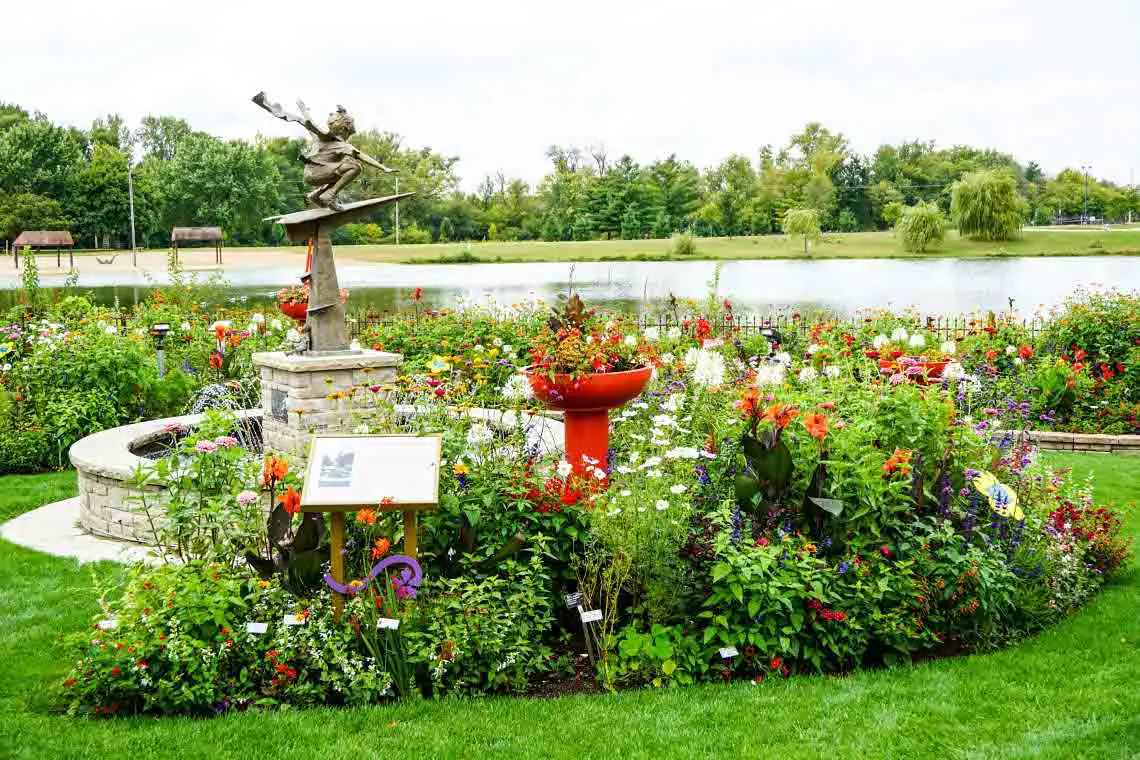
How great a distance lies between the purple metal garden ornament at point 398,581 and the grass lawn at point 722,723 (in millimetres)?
495

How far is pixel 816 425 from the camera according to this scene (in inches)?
175

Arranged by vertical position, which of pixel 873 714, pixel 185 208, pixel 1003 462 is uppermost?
pixel 185 208

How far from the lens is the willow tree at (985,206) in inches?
1638

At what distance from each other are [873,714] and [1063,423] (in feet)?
23.2

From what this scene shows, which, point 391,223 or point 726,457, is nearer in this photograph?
point 726,457

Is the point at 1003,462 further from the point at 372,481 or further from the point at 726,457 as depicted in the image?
the point at 372,481

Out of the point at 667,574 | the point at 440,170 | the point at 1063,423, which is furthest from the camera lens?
the point at 440,170

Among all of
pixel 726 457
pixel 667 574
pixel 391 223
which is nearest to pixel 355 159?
pixel 726 457

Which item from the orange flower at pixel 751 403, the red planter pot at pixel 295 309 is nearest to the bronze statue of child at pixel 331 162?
the red planter pot at pixel 295 309

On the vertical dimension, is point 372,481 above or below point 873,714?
above

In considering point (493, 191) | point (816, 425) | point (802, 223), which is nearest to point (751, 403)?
point (816, 425)

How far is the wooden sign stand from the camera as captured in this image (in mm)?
3953

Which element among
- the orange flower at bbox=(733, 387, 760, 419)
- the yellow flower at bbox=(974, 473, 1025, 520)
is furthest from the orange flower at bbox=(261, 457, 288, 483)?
the yellow flower at bbox=(974, 473, 1025, 520)

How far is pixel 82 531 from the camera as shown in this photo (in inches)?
272
